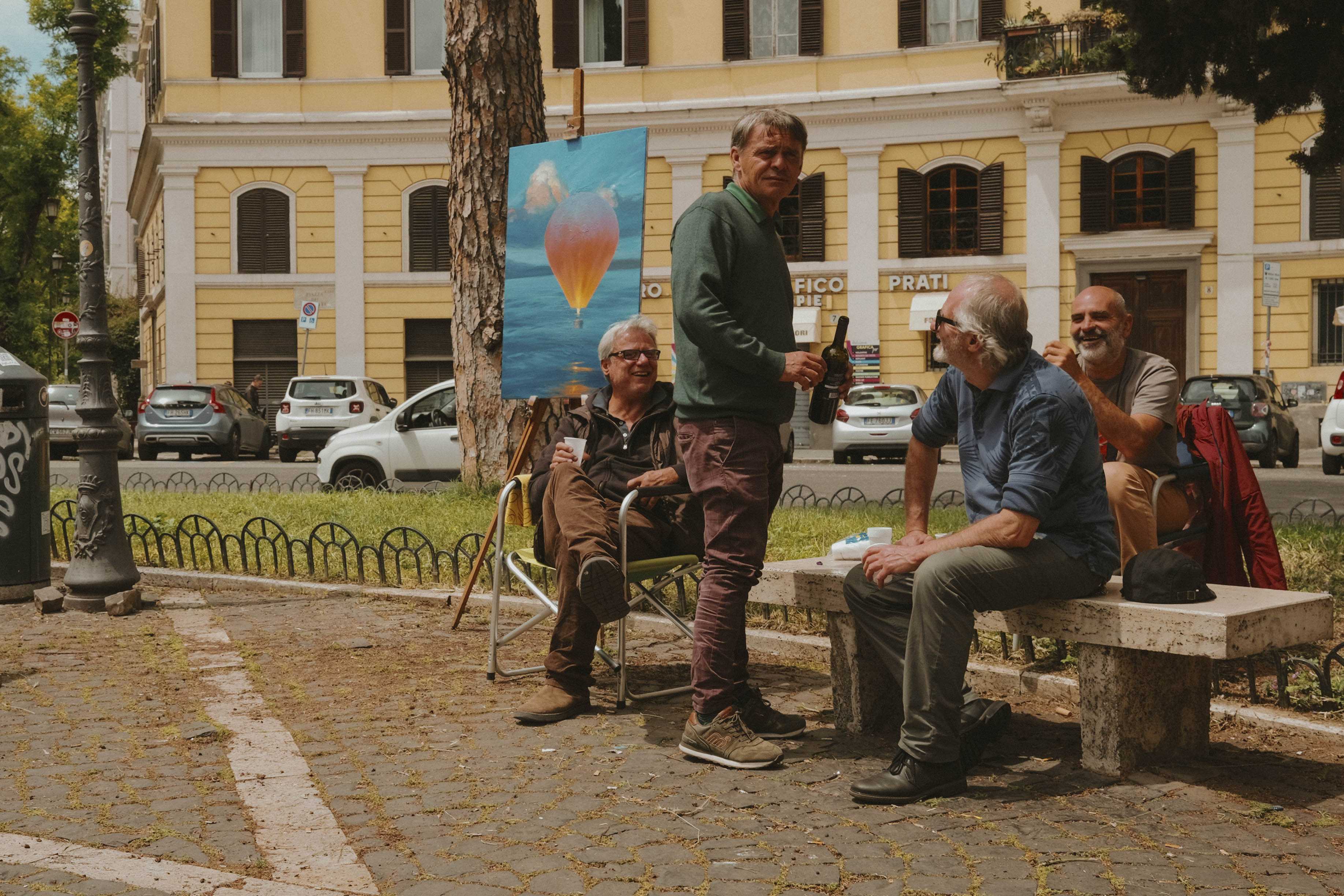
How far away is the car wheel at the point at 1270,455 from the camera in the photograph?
21.3 metres

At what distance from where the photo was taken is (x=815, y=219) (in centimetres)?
3030

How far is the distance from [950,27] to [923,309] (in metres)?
5.51

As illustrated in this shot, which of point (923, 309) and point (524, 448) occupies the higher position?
point (923, 309)

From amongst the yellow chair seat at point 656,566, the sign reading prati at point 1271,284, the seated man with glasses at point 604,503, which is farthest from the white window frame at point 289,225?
the yellow chair seat at point 656,566

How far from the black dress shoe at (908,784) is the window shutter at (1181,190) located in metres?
25.9

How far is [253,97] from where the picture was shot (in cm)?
3175

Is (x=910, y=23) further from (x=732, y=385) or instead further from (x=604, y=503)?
(x=732, y=385)

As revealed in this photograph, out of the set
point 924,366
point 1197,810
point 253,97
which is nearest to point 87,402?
point 1197,810

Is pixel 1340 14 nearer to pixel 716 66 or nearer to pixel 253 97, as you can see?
pixel 716 66

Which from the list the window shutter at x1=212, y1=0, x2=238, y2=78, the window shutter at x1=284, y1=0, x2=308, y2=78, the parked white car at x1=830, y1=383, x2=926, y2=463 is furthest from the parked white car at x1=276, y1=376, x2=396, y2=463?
the window shutter at x1=212, y1=0, x2=238, y2=78

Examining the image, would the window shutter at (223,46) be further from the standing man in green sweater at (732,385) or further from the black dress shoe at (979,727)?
the black dress shoe at (979,727)

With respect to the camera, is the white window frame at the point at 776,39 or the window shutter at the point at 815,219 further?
the white window frame at the point at 776,39

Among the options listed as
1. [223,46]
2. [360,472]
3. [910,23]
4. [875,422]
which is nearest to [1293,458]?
[875,422]

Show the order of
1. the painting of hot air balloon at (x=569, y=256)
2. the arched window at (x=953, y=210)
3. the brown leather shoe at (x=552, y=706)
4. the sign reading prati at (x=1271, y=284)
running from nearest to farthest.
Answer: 1. the brown leather shoe at (x=552, y=706)
2. the painting of hot air balloon at (x=569, y=256)
3. the sign reading prati at (x=1271, y=284)
4. the arched window at (x=953, y=210)
